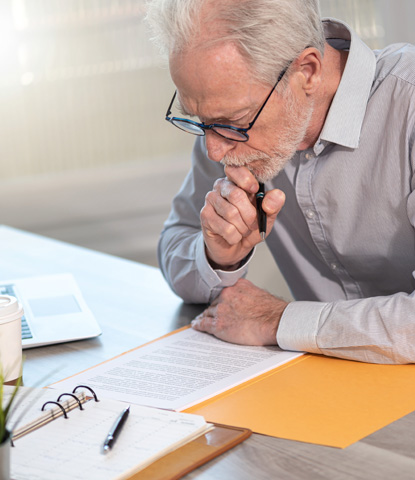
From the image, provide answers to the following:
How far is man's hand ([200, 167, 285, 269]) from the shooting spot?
4.58ft

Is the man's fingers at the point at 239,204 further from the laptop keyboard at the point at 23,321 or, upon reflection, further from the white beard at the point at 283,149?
the laptop keyboard at the point at 23,321

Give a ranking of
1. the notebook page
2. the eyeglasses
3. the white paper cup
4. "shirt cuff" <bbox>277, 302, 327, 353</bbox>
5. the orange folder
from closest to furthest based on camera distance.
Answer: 1. the notebook page
2. the orange folder
3. the white paper cup
4. "shirt cuff" <bbox>277, 302, 327, 353</bbox>
5. the eyeglasses

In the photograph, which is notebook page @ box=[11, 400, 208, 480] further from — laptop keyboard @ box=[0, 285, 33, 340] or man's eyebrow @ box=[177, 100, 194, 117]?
man's eyebrow @ box=[177, 100, 194, 117]

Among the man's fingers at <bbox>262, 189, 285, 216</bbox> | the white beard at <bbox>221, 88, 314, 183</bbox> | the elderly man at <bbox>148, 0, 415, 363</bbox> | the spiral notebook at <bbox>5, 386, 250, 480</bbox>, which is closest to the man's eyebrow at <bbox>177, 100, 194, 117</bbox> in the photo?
the elderly man at <bbox>148, 0, 415, 363</bbox>

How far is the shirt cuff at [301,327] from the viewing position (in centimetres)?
121

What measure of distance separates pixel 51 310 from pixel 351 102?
78cm

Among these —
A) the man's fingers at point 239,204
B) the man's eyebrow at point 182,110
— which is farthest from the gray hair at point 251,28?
the man's fingers at point 239,204

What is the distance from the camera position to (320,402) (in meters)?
1.01

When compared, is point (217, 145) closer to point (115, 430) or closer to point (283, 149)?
point (283, 149)

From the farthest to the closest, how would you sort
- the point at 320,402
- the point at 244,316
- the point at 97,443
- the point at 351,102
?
the point at 351,102, the point at 244,316, the point at 320,402, the point at 97,443

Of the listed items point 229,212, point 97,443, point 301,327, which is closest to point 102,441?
point 97,443

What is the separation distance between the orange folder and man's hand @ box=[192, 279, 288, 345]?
0.12 metres

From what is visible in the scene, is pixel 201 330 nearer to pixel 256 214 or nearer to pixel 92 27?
pixel 256 214

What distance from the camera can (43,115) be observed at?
3.79 m
